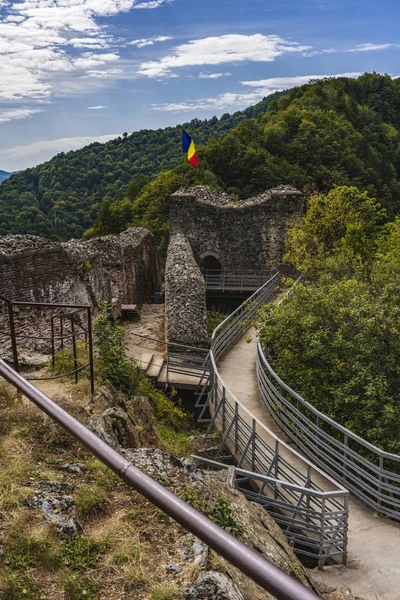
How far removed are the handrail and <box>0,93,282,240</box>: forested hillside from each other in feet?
143

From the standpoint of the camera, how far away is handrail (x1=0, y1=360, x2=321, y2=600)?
4.08 feet

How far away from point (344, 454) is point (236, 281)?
13802 mm

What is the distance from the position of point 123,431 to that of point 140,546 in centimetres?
267

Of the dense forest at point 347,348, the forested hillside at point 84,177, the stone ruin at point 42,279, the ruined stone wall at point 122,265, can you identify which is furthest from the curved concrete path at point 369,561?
the forested hillside at point 84,177

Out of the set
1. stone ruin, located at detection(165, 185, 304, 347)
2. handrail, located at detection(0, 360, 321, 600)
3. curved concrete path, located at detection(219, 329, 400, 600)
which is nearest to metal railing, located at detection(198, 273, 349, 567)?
curved concrete path, located at detection(219, 329, 400, 600)

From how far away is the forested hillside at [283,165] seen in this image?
36031mm

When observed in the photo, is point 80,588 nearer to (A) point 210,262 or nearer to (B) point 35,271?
(B) point 35,271

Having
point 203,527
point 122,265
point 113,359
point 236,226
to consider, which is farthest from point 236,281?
point 203,527

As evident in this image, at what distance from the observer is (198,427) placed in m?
11.8

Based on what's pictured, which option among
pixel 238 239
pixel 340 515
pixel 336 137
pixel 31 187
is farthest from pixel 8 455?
pixel 31 187

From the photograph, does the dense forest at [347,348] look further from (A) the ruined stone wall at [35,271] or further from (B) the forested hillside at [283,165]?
(B) the forested hillside at [283,165]

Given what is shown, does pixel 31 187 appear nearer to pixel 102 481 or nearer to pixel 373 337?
pixel 373 337

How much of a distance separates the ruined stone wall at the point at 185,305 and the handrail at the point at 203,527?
1153 cm

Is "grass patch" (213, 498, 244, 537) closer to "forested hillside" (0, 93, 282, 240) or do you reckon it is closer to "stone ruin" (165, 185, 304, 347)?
"stone ruin" (165, 185, 304, 347)
